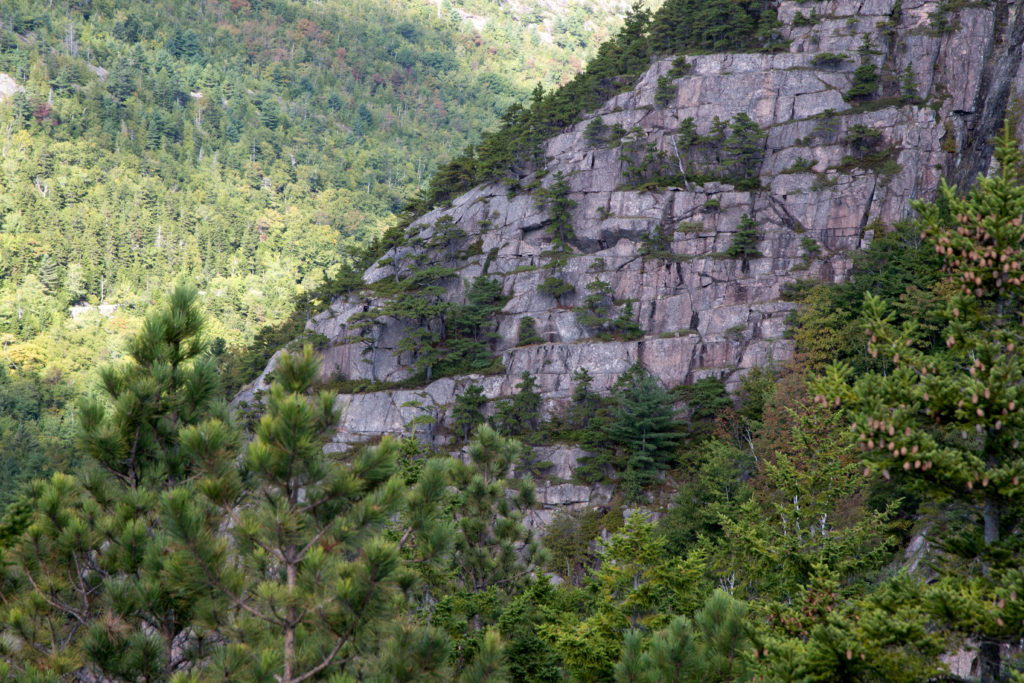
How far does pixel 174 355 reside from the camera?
966 cm

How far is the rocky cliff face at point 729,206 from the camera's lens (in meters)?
46.7

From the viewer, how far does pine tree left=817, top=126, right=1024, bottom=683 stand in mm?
8070

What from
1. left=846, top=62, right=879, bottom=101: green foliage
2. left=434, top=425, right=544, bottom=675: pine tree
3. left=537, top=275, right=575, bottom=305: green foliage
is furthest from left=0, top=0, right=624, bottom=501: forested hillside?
left=434, top=425, right=544, bottom=675: pine tree

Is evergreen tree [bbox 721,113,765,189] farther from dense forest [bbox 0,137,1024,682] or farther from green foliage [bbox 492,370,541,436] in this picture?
dense forest [bbox 0,137,1024,682]

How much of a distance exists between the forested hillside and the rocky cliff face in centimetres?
1845

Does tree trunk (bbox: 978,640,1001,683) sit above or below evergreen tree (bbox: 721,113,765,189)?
below

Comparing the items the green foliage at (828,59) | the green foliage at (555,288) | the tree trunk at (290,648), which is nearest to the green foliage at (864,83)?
the green foliage at (828,59)

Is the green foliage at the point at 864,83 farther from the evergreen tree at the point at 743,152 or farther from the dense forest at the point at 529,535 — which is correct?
the dense forest at the point at 529,535

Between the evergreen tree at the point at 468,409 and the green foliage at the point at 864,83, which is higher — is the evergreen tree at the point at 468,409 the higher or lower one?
the lower one

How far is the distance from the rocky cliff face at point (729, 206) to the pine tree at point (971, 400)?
34147 mm

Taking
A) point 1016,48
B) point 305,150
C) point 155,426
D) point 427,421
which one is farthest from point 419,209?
point 305,150

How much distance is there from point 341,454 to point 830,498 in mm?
33608

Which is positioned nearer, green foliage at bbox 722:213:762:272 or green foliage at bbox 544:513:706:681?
green foliage at bbox 544:513:706:681

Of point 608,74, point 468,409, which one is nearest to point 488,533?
point 468,409
